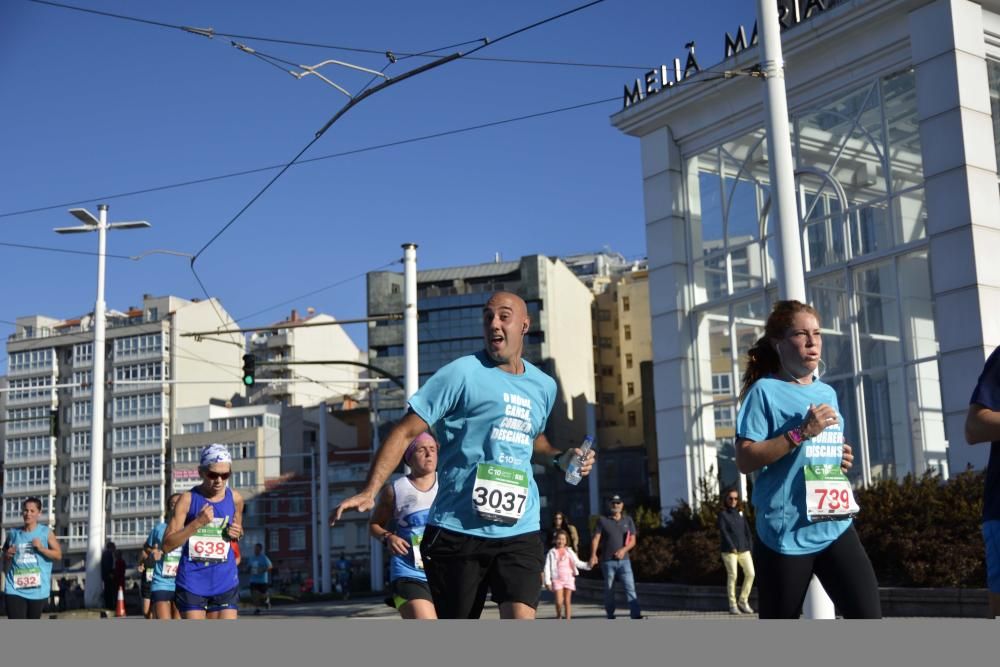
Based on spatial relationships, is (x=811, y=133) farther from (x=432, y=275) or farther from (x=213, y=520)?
(x=432, y=275)

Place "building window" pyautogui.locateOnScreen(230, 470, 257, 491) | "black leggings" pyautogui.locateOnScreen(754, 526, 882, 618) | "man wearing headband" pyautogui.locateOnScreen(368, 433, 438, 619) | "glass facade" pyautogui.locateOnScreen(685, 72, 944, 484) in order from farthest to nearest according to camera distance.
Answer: "building window" pyautogui.locateOnScreen(230, 470, 257, 491) → "glass facade" pyautogui.locateOnScreen(685, 72, 944, 484) → "man wearing headband" pyautogui.locateOnScreen(368, 433, 438, 619) → "black leggings" pyautogui.locateOnScreen(754, 526, 882, 618)

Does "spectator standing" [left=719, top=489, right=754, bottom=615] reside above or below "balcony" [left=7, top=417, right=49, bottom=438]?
below

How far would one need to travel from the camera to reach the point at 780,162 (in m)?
12.7

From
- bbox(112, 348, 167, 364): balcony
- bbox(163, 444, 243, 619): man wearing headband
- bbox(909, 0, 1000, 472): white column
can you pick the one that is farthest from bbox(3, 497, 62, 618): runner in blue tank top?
bbox(112, 348, 167, 364): balcony

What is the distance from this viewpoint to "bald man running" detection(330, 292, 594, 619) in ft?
19.1

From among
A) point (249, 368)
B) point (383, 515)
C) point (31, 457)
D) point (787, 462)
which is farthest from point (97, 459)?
point (31, 457)

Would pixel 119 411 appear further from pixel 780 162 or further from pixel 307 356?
pixel 780 162

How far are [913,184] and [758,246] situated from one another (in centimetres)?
427

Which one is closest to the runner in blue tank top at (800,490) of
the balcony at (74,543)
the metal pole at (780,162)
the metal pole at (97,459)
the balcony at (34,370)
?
the metal pole at (780,162)

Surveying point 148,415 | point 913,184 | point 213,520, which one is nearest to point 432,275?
point 148,415

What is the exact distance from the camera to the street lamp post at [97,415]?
111 ft

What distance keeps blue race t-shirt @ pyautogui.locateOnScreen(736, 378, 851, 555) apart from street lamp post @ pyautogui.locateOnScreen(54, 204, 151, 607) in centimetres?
3039

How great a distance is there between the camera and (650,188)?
31891mm

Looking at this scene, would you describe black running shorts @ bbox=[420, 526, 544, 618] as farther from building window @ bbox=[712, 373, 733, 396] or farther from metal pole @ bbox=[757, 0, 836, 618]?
building window @ bbox=[712, 373, 733, 396]
